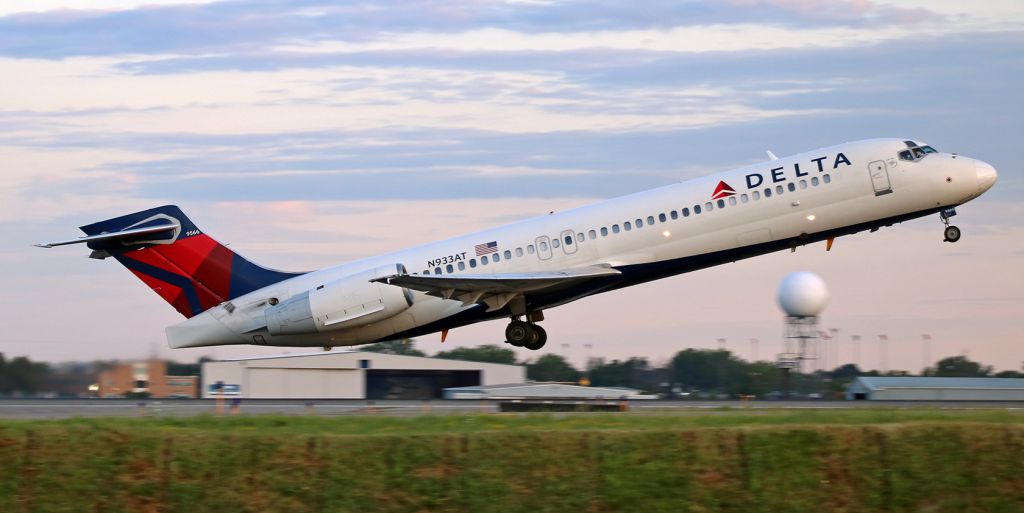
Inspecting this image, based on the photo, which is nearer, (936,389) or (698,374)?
(936,389)

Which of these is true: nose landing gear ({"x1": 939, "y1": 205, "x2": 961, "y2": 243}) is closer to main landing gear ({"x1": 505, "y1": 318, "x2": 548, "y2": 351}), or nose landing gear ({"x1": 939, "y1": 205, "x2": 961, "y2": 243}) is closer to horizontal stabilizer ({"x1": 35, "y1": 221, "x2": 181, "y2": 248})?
main landing gear ({"x1": 505, "y1": 318, "x2": 548, "y2": 351})

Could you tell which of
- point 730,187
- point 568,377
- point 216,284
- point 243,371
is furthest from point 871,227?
point 243,371

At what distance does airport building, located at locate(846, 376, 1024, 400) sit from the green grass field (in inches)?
1218

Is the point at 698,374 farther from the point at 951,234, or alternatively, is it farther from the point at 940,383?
the point at 951,234

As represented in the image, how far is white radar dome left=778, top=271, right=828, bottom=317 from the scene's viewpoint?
2172 inches

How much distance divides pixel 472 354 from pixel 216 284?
30340 mm

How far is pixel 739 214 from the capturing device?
29.7 meters

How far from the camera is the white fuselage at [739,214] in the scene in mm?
29578

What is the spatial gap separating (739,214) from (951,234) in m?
6.02

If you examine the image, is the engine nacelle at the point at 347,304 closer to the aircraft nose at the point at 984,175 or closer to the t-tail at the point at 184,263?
the t-tail at the point at 184,263

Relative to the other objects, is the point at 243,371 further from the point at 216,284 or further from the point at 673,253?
the point at 673,253

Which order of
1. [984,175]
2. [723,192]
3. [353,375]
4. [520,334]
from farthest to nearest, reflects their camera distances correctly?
[353,375] → [520,334] → [984,175] → [723,192]

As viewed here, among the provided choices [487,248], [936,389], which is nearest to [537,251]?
[487,248]

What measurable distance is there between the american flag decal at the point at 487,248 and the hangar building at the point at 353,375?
24995 millimetres
